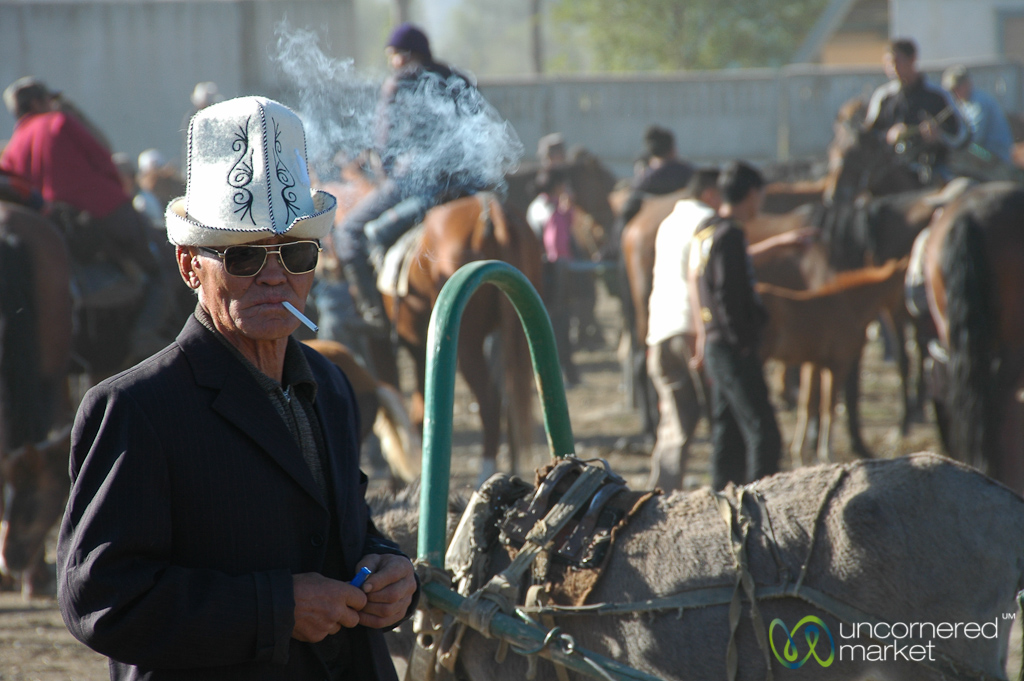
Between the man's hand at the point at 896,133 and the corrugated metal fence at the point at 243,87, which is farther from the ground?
the corrugated metal fence at the point at 243,87

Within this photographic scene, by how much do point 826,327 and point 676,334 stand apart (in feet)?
5.31

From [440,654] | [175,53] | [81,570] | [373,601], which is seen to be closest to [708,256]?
[440,654]

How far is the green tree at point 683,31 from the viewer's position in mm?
23844

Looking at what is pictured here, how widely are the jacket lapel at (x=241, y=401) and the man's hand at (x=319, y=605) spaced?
0.15 meters

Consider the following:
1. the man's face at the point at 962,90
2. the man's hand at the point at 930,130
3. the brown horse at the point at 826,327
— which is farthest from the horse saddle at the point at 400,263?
the man's face at the point at 962,90

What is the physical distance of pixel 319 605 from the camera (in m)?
1.47

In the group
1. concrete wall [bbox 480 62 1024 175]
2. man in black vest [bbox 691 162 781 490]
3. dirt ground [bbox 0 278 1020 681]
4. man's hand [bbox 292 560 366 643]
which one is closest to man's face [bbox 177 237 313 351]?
man's hand [bbox 292 560 366 643]

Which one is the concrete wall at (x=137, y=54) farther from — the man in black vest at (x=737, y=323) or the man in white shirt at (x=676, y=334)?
the man in black vest at (x=737, y=323)

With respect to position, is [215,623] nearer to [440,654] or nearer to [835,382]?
[440,654]

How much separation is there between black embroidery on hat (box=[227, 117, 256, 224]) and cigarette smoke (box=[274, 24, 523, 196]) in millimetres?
3108

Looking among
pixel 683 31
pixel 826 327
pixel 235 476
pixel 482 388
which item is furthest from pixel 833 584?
pixel 683 31

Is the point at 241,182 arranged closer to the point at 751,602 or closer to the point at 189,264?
the point at 189,264

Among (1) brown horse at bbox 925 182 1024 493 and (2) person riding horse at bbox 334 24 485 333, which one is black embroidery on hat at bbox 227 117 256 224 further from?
(1) brown horse at bbox 925 182 1024 493

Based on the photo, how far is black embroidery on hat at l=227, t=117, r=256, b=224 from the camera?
153 cm
